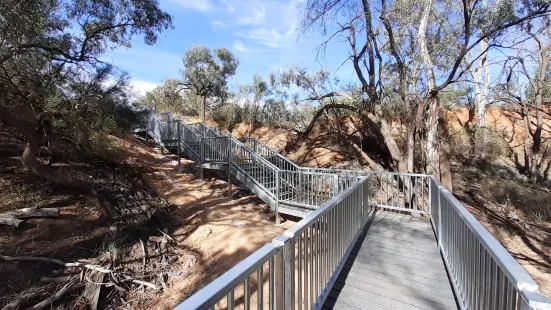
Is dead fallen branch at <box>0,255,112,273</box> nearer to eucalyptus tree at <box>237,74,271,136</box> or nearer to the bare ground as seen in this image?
the bare ground

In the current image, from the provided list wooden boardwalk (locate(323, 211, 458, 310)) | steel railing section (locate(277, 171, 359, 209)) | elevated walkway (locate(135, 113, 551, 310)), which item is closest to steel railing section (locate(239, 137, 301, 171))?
steel railing section (locate(277, 171, 359, 209))

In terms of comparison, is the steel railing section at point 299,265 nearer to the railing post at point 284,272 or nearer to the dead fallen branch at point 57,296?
the railing post at point 284,272

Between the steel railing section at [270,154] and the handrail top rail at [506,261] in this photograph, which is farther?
the steel railing section at [270,154]

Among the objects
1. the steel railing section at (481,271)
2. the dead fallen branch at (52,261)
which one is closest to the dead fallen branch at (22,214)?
the dead fallen branch at (52,261)

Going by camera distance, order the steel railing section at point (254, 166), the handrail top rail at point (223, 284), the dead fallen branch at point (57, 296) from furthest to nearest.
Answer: the steel railing section at point (254, 166) → the dead fallen branch at point (57, 296) → the handrail top rail at point (223, 284)

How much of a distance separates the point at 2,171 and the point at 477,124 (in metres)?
16.3

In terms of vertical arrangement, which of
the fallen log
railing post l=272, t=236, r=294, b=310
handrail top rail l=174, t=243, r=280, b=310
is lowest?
the fallen log

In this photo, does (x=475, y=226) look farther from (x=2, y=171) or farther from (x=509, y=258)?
(x=2, y=171)

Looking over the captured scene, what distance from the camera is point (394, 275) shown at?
3182 millimetres

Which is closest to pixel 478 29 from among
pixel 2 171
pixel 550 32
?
pixel 550 32

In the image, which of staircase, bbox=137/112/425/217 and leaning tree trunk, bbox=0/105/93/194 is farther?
staircase, bbox=137/112/425/217

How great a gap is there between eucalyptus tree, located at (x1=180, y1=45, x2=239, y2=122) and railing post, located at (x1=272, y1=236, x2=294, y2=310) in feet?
48.5

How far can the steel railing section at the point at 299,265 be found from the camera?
1280mm

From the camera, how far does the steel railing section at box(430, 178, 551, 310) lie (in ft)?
4.27
